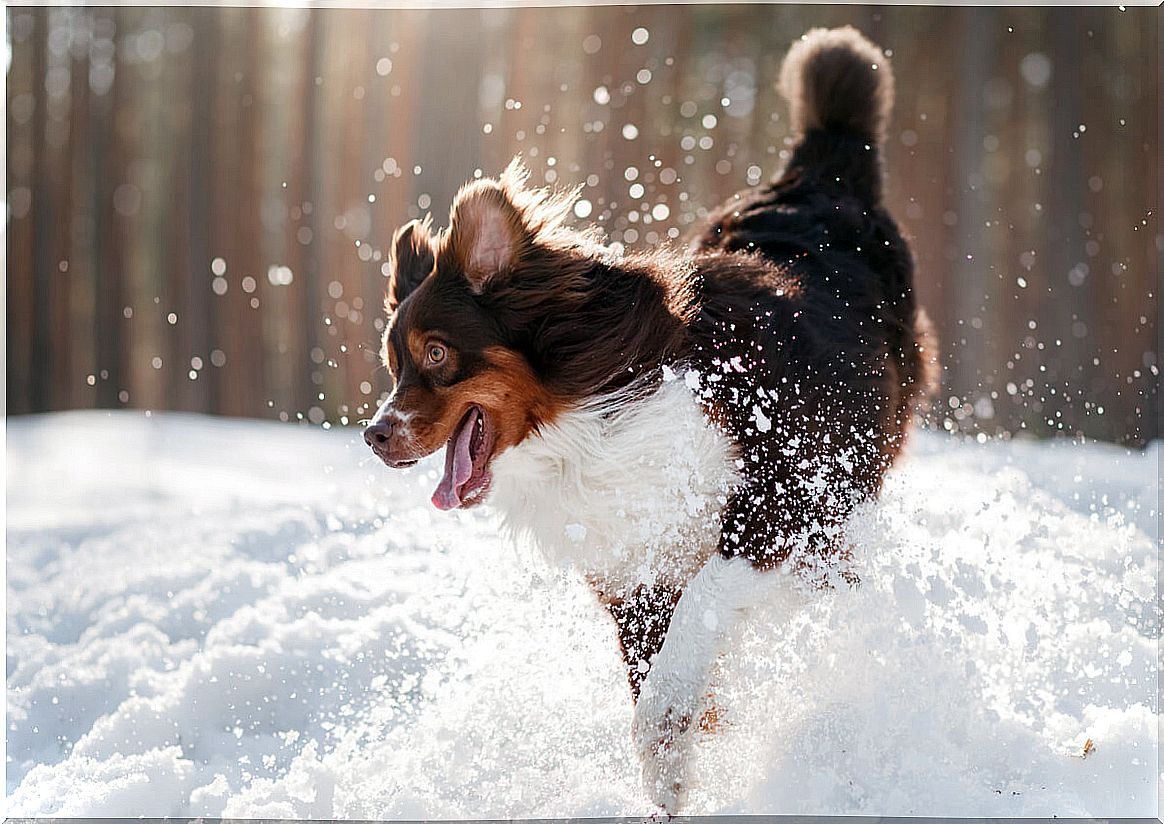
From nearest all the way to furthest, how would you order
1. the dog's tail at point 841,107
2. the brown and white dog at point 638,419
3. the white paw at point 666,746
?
the white paw at point 666,746, the brown and white dog at point 638,419, the dog's tail at point 841,107

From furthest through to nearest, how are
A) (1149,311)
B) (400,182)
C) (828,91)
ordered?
(400,182), (1149,311), (828,91)

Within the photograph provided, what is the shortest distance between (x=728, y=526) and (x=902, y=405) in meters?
0.96

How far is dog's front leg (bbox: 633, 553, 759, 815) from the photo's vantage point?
2336mm

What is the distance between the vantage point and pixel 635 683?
2.63 metres

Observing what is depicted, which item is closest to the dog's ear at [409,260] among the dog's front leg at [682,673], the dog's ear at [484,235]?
the dog's ear at [484,235]

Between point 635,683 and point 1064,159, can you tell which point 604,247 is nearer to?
point 635,683

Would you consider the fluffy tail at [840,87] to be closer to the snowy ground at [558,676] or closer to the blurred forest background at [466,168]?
the blurred forest background at [466,168]

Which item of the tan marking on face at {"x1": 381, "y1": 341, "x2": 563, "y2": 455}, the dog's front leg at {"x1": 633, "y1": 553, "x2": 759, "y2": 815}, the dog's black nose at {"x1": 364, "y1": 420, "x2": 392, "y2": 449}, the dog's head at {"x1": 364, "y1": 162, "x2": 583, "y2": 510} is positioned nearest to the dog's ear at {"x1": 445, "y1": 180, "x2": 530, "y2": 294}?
the dog's head at {"x1": 364, "y1": 162, "x2": 583, "y2": 510}

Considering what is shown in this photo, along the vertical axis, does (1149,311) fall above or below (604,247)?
below

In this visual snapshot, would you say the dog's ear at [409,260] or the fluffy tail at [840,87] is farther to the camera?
the fluffy tail at [840,87]

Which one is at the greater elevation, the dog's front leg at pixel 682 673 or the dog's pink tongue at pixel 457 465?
the dog's pink tongue at pixel 457 465

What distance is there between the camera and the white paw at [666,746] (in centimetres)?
232

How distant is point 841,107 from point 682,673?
215cm

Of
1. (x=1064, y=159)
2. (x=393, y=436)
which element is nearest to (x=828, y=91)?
(x=393, y=436)
